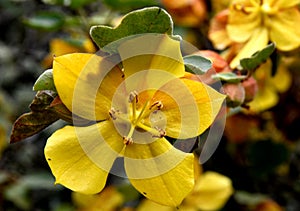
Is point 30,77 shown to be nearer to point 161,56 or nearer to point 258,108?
point 258,108

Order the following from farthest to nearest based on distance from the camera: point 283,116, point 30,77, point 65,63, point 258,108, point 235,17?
point 30,77 → point 283,116 → point 258,108 → point 235,17 → point 65,63

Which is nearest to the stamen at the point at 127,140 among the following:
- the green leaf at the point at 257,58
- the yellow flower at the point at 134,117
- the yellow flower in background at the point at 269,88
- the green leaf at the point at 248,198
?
the yellow flower at the point at 134,117

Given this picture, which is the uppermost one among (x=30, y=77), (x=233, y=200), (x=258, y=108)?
(x=258, y=108)

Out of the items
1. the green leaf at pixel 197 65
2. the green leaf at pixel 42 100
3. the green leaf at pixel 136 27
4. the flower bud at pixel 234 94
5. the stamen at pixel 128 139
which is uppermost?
the green leaf at pixel 136 27

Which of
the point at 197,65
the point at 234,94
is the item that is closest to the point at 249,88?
the point at 234,94

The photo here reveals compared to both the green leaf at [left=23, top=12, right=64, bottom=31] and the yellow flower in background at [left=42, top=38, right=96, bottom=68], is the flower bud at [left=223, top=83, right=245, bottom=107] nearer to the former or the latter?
the yellow flower in background at [left=42, top=38, right=96, bottom=68]

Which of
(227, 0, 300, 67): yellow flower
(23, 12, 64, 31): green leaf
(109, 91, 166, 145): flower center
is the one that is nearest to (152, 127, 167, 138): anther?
(109, 91, 166, 145): flower center

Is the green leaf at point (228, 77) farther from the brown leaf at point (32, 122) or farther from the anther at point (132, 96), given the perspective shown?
the brown leaf at point (32, 122)

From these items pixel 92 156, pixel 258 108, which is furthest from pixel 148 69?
pixel 258 108
